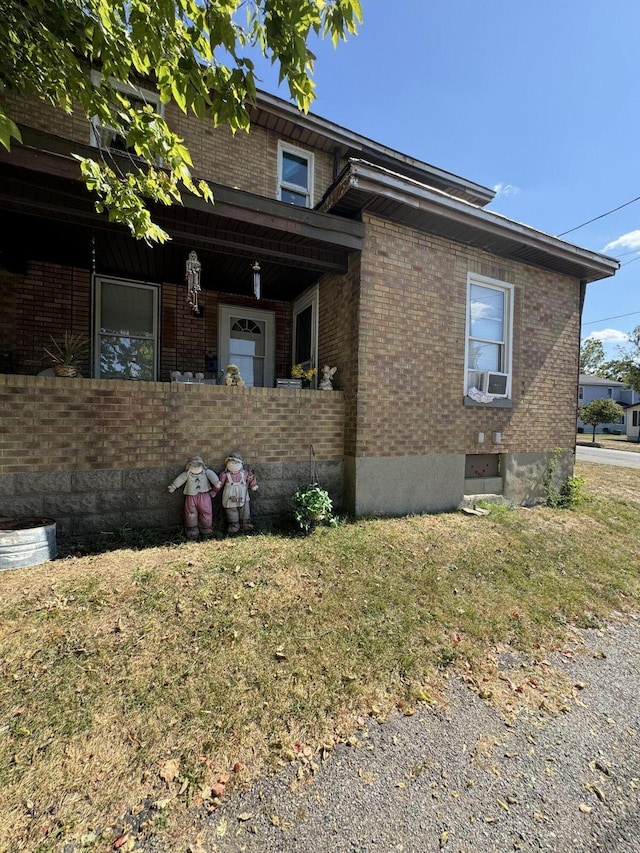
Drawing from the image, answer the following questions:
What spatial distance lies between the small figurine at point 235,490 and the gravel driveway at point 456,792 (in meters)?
2.74

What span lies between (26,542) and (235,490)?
6.60ft

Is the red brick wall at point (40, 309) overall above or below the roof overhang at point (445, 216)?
below

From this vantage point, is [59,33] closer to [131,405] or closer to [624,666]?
[131,405]

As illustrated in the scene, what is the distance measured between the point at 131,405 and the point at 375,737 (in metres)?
3.84

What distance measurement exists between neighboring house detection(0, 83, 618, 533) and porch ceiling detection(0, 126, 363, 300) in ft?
0.09

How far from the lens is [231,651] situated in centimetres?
261

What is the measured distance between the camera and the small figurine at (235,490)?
4.42m

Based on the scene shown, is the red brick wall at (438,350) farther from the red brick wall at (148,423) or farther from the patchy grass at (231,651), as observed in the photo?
the patchy grass at (231,651)

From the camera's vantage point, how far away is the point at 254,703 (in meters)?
2.24

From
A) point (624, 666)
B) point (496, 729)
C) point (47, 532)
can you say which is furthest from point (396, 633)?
point (47, 532)

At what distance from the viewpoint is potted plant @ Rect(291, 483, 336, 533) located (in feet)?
15.1

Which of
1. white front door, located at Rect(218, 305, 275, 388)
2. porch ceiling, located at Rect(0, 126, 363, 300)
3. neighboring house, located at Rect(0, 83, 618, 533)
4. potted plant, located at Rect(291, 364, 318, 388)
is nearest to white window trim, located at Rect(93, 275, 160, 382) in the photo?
neighboring house, located at Rect(0, 83, 618, 533)

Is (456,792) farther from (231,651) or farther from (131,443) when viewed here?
(131,443)

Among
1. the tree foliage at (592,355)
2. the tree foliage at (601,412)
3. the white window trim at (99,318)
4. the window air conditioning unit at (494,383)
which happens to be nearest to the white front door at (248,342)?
the white window trim at (99,318)
